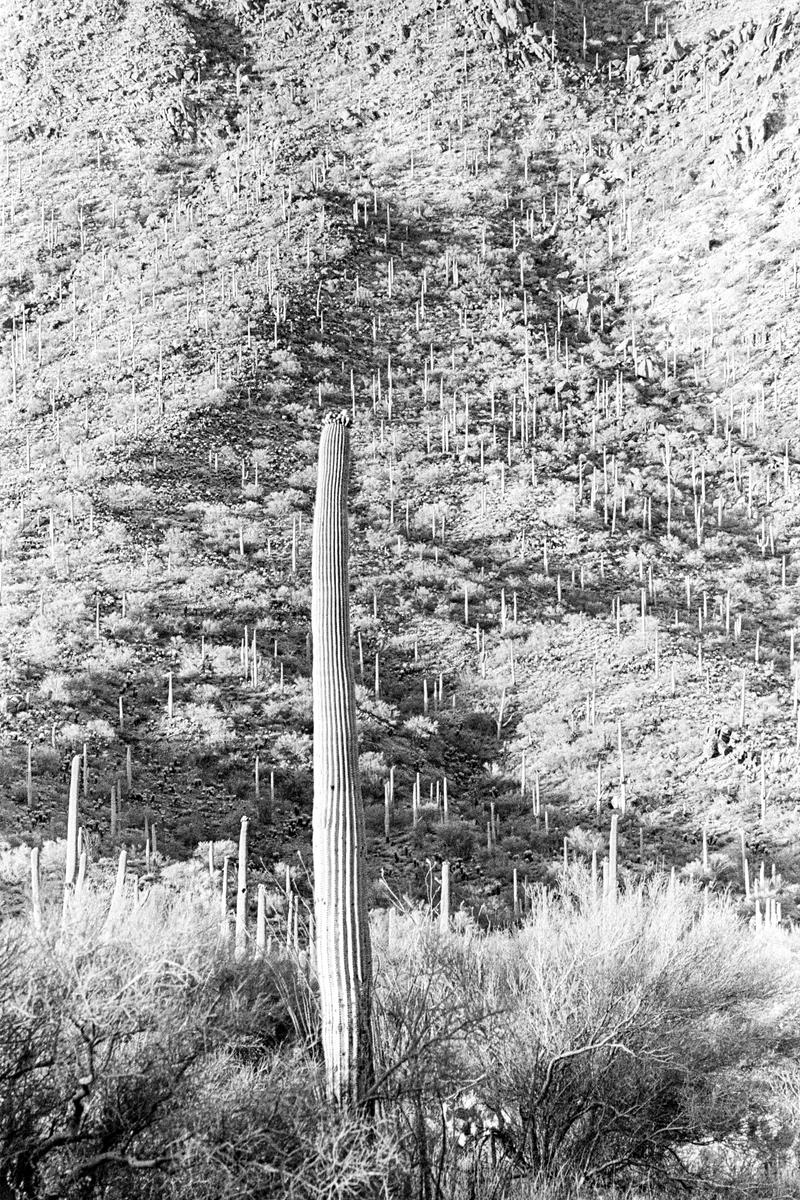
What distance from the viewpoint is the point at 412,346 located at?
49031 millimetres

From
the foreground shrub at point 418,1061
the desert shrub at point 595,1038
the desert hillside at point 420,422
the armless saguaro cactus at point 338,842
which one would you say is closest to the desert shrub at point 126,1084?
the foreground shrub at point 418,1061

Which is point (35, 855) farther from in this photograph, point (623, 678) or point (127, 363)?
point (127, 363)

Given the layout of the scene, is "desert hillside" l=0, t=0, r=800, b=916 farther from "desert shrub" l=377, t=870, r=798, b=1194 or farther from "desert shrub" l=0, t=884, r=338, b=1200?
"desert shrub" l=0, t=884, r=338, b=1200

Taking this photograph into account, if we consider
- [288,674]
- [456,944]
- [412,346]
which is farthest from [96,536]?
[456,944]

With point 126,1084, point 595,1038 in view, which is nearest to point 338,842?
point 126,1084

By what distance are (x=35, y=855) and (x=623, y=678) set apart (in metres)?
20.8

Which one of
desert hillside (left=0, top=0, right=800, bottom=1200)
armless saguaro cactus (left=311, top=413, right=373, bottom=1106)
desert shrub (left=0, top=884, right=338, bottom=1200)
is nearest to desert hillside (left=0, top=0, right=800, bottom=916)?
desert hillside (left=0, top=0, right=800, bottom=1200)

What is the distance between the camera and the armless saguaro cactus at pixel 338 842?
18.9ft

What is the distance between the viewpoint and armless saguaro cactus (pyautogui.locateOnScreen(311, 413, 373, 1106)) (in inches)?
226

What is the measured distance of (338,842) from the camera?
19.7ft

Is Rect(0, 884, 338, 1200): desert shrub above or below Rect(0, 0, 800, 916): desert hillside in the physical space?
below

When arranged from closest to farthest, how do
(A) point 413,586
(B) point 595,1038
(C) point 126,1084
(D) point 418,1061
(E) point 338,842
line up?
(E) point 338,842, (C) point 126,1084, (D) point 418,1061, (B) point 595,1038, (A) point 413,586

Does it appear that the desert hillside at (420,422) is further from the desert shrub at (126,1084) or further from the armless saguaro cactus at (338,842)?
the armless saguaro cactus at (338,842)

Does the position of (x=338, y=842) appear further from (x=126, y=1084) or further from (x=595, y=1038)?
(x=595, y=1038)
